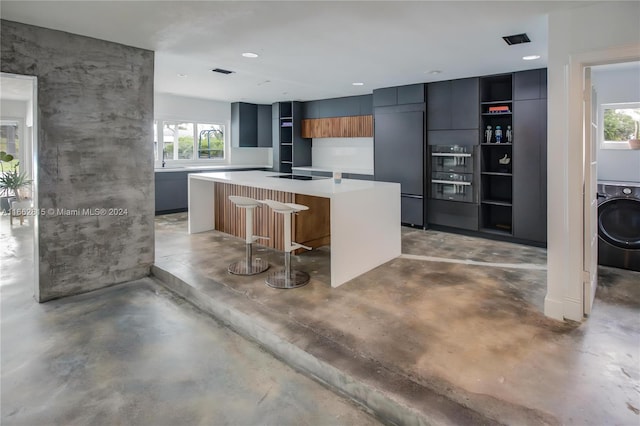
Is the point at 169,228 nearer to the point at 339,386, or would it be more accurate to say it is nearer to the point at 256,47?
the point at 256,47

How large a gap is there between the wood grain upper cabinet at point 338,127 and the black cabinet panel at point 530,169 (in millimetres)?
2807

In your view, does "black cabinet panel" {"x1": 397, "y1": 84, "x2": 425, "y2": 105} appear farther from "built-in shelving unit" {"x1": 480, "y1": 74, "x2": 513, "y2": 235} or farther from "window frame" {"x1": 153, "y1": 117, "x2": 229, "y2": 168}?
"window frame" {"x1": 153, "y1": 117, "x2": 229, "y2": 168}

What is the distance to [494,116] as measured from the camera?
5.49 metres

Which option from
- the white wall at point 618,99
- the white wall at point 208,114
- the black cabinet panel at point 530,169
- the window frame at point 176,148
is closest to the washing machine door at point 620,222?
the black cabinet panel at point 530,169

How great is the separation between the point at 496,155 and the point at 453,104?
1.00 meters

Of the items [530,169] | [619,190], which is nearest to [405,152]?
[530,169]

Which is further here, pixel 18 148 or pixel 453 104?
A: pixel 18 148

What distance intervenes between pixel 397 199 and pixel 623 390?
9.12 ft

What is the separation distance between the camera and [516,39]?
356cm

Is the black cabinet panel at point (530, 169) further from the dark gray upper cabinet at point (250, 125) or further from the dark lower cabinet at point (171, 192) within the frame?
the dark lower cabinet at point (171, 192)

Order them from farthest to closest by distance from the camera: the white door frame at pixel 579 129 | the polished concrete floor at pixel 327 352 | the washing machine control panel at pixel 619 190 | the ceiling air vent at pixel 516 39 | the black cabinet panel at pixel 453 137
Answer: the black cabinet panel at pixel 453 137, the washing machine control panel at pixel 619 190, the ceiling air vent at pixel 516 39, the white door frame at pixel 579 129, the polished concrete floor at pixel 327 352

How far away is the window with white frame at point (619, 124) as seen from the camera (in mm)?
4699

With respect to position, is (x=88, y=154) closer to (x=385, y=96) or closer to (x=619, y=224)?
(x=385, y=96)

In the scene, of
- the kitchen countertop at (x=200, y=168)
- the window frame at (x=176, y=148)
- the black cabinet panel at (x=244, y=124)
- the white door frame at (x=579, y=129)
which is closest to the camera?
the white door frame at (x=579, y=129)
